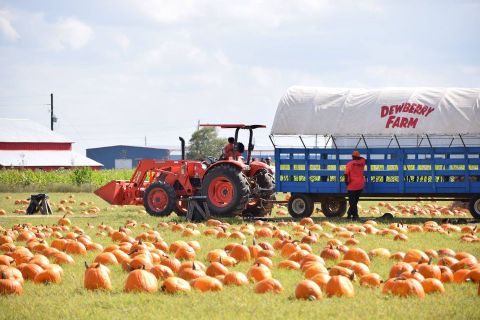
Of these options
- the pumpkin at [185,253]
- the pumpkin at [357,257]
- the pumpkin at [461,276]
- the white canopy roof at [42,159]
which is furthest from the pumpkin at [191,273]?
the white canopy roof at [42,159]

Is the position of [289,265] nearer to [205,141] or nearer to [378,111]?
[378,111]

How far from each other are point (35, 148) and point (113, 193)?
63705mm

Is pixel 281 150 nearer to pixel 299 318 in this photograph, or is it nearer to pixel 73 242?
pixel 73 242

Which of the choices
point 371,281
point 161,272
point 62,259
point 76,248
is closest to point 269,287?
point 371,281

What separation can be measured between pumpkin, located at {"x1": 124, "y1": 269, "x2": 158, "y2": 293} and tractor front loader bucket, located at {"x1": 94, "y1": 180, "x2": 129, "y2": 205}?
50.3 ft

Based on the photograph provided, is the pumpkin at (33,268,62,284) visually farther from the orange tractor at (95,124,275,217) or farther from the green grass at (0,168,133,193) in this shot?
the green grass at (0,168,133,193)

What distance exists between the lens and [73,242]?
1462cm

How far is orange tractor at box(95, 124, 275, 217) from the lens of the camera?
23203 mm

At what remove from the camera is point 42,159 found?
3369 inches

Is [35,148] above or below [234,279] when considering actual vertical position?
above

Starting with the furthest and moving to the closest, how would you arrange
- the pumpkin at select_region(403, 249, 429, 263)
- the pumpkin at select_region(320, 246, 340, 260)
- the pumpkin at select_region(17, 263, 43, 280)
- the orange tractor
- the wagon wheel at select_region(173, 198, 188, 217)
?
the wagon wheel at select_region(173, 198, 188, 217) < the orange tractor < the pumpkin at select_region(320, 246, 340, 260) < the pumpkin at select_region(403, 249, 429, 263) < the pumpkin at select_region(17, 263, 43, 280)

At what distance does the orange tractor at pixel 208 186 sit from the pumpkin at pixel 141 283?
12.5 m

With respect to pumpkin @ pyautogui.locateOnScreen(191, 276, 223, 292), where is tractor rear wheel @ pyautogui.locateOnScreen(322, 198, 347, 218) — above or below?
above

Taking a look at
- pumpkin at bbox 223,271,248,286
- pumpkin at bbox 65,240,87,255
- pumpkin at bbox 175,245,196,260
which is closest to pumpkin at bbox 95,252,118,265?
pumpkin at bbox 175,245,196,260
